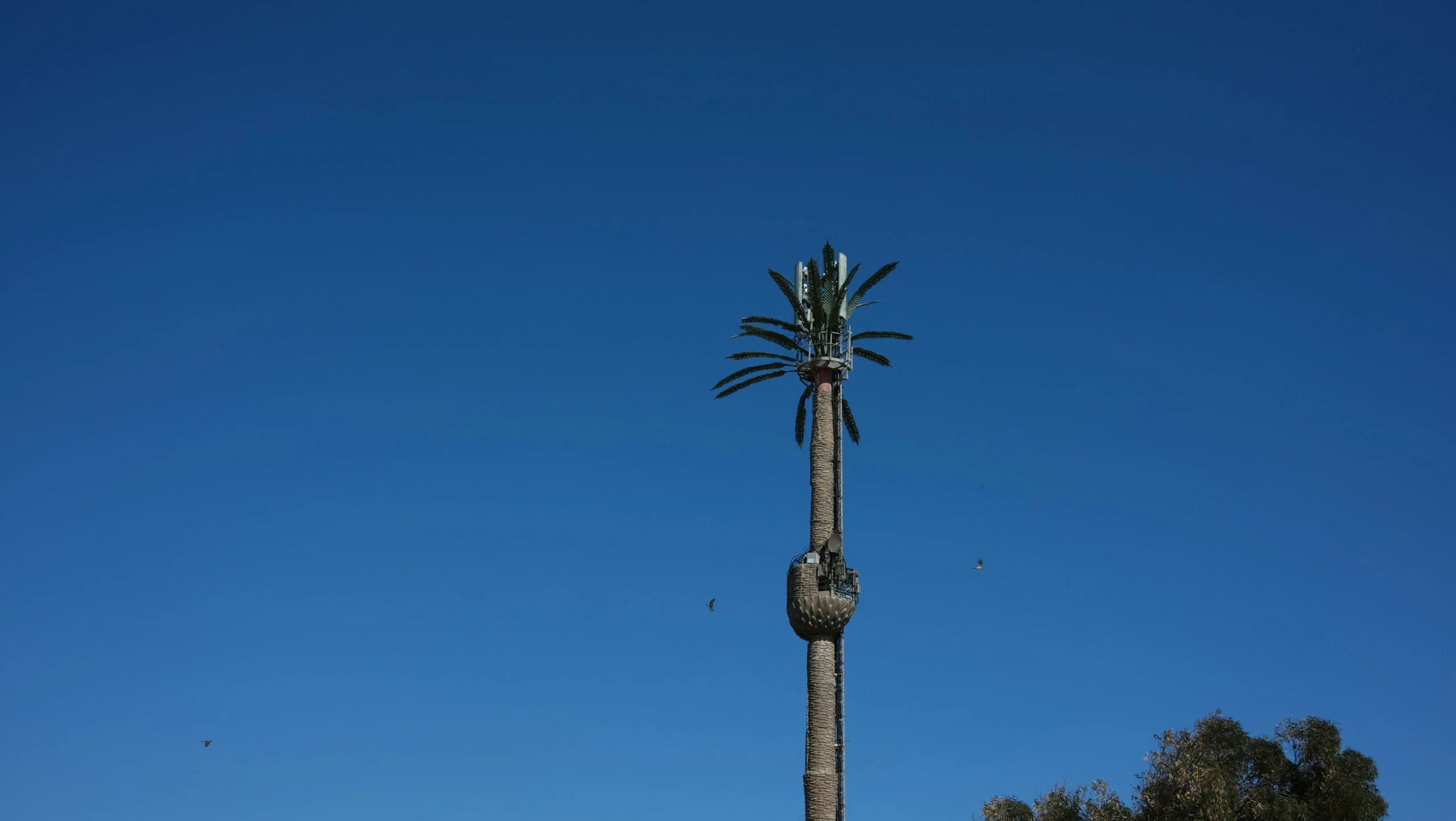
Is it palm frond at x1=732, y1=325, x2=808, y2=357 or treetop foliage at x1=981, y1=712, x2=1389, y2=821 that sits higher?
palm frond at x1=732, y1=325, x2=808, y2=357

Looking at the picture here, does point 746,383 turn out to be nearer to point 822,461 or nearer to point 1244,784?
point 822,461

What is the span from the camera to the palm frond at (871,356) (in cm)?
6275

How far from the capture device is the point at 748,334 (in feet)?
205

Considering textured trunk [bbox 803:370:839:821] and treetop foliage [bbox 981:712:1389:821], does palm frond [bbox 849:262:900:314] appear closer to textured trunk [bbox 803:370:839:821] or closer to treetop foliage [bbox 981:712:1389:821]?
textured trunk [bbox 803:370:839:821]

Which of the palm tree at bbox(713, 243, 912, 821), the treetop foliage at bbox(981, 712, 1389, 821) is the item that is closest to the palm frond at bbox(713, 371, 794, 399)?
the palm tree at bbox(713, 243, 912, 821)

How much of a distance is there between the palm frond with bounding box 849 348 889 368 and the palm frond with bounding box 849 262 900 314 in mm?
2107

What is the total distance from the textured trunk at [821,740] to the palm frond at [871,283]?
15.7 m

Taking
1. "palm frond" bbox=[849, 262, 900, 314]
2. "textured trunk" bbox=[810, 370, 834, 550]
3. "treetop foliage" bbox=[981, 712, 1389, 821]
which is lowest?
"treetop foliage" bbox=[981, 712, 1389, 821]

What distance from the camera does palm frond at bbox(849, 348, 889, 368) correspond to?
6275 cm

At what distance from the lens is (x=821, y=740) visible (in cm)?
5531

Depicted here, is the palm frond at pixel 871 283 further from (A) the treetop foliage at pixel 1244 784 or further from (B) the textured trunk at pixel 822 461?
(A) the treetop foliage at pixel 1244 784

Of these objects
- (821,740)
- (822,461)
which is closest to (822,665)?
(821,740)

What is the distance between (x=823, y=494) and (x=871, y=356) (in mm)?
7301

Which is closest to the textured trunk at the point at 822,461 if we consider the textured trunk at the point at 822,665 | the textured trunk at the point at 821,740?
the textured trunk at the point at 822,665
